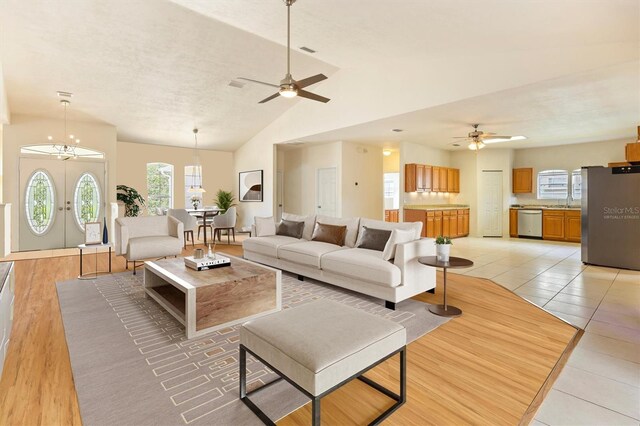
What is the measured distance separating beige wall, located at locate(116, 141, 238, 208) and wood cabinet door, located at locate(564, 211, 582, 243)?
9.54 m

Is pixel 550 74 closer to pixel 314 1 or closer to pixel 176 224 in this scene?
pixel 314 1

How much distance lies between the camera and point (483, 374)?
2189 millimetres

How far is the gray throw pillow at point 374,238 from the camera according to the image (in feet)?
13.2

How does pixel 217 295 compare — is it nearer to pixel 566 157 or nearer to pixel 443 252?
pixel 443 252

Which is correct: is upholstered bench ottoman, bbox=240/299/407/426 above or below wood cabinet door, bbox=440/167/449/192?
below

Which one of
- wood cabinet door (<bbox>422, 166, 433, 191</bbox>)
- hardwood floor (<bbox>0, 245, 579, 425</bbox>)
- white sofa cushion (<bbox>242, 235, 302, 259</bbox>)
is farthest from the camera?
wood cabinet door (<bbox>422, 166, 433, 191</bbox>)

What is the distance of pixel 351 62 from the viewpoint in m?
5.67

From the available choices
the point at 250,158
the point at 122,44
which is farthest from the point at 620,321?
the point at 250,158

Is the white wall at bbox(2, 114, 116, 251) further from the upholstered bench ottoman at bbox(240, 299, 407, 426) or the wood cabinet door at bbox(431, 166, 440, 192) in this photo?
the wood cabinet door at bbox(431, 166, 440, 192)

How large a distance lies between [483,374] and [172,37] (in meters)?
5.67

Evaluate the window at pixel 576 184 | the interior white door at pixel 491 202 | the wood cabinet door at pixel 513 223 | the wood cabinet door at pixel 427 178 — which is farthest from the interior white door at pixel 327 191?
the window at pixel 576 184

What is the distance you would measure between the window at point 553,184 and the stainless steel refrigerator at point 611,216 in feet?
12.7

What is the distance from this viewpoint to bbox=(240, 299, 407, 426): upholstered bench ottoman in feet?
4.81

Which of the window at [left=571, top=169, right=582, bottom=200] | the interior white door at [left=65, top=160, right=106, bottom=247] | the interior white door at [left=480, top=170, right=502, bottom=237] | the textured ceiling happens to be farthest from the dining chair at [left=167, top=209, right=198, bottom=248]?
the window at [left=571, top=169, right=582, bottom=200]
